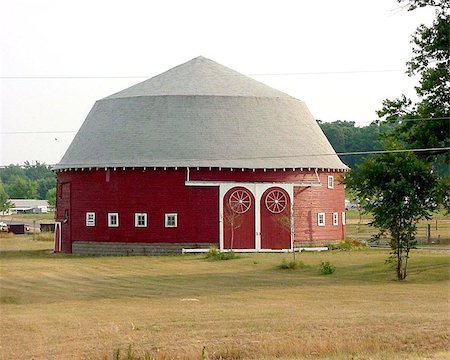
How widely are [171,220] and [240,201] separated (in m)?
3.28

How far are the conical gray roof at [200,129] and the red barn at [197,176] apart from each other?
59mm

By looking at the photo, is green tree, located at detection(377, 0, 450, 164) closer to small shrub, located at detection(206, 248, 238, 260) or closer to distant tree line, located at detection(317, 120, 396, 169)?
small shrub, located at detection(206, 248, 238, 260)

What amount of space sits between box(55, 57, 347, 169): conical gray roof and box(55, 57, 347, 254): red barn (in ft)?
0.19

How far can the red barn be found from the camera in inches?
1706

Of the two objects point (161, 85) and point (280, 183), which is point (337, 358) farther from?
point (161, 85)

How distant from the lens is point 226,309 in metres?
23.3

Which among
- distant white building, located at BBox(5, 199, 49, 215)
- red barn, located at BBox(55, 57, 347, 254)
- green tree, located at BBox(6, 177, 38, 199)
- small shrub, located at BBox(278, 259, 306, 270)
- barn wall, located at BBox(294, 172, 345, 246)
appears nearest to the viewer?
small shrub, located at BBox(278, 259, 306, 270)

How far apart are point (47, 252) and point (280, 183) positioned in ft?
40.8

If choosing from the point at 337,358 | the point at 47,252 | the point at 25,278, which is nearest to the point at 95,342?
the point at 337,358

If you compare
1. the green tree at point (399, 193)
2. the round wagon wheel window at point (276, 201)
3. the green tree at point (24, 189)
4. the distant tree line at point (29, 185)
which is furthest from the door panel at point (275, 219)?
the green tree at point (24, 189)

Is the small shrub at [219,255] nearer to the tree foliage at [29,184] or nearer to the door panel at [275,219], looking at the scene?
the door panel at [275,219]

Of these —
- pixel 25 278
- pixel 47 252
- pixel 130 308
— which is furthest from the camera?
pixel 47 252

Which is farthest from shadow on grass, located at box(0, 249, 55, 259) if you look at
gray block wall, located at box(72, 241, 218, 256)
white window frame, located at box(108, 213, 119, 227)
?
white window frame, located at box(108, 213, 119, 227)

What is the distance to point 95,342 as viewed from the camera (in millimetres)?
18375
